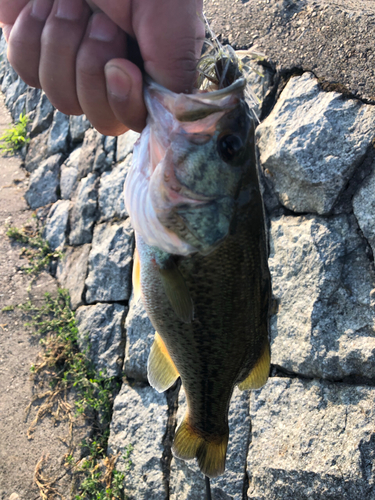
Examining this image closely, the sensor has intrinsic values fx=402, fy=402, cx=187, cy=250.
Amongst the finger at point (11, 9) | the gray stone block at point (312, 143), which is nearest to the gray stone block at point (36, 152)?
the gray stone block at point (312, 143)

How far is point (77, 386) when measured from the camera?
12.8ft

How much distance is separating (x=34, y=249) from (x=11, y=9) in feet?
13.0

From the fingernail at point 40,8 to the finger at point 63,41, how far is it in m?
0.06

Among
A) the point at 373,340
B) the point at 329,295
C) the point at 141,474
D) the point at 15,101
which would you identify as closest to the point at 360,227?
the point at 329,295

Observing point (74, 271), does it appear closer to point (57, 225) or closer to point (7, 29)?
point (57, 225)

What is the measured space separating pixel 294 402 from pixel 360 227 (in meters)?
1.14

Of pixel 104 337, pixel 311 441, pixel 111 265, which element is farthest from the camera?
pixel 111 265

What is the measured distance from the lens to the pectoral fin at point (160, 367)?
1.86 m

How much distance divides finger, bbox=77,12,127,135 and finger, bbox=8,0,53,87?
19 centimetres

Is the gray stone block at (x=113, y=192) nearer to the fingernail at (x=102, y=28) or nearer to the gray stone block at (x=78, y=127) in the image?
the gray stone block at (x=78, y=127)

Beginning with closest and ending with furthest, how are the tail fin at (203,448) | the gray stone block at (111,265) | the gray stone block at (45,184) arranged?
1. the tail fin at (203,448)
2. the gray stone block at (111,265)
3. the gray stone block at (45,184)

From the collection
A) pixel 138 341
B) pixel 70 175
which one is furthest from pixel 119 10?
pixel 70 175

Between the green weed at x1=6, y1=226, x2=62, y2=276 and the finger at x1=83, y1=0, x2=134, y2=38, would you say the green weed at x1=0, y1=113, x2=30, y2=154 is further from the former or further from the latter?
the finger at x1=83, y1=0, x2=134, y2=38

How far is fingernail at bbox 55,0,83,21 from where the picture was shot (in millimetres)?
1338
